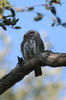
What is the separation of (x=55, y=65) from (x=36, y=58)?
0.71 feet

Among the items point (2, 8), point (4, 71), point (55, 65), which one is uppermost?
point (4, 71)

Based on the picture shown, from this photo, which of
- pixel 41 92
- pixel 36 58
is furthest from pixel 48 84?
pixel 36 58

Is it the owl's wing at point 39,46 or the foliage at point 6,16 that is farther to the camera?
the owl's wing at point 39,46

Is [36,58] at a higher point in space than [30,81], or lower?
lower

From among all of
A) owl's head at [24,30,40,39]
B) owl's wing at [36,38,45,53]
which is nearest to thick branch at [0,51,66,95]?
owl's wing at [36,38,45,53]

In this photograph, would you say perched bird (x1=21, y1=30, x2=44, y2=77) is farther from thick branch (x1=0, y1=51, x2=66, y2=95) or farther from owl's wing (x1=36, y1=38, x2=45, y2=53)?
thick branch (x1=0, y1=51, x2=66, y2=95)

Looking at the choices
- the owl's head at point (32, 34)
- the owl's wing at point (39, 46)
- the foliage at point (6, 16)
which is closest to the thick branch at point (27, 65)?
the foliage at point (6, 16)

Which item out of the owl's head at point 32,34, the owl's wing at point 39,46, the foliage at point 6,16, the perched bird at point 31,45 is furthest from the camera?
the owl's head at point 32,34

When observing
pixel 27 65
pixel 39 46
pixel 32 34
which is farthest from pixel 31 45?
pixel 27 65

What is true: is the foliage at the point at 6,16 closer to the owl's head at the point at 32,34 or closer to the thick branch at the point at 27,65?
the thick branch at the point at 27,65

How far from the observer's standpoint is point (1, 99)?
1694 centimetres

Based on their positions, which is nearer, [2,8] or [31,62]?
[2,8]

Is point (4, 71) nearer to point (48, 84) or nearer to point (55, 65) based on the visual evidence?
point (48, 84)

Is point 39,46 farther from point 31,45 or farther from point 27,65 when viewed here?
point 27,65
